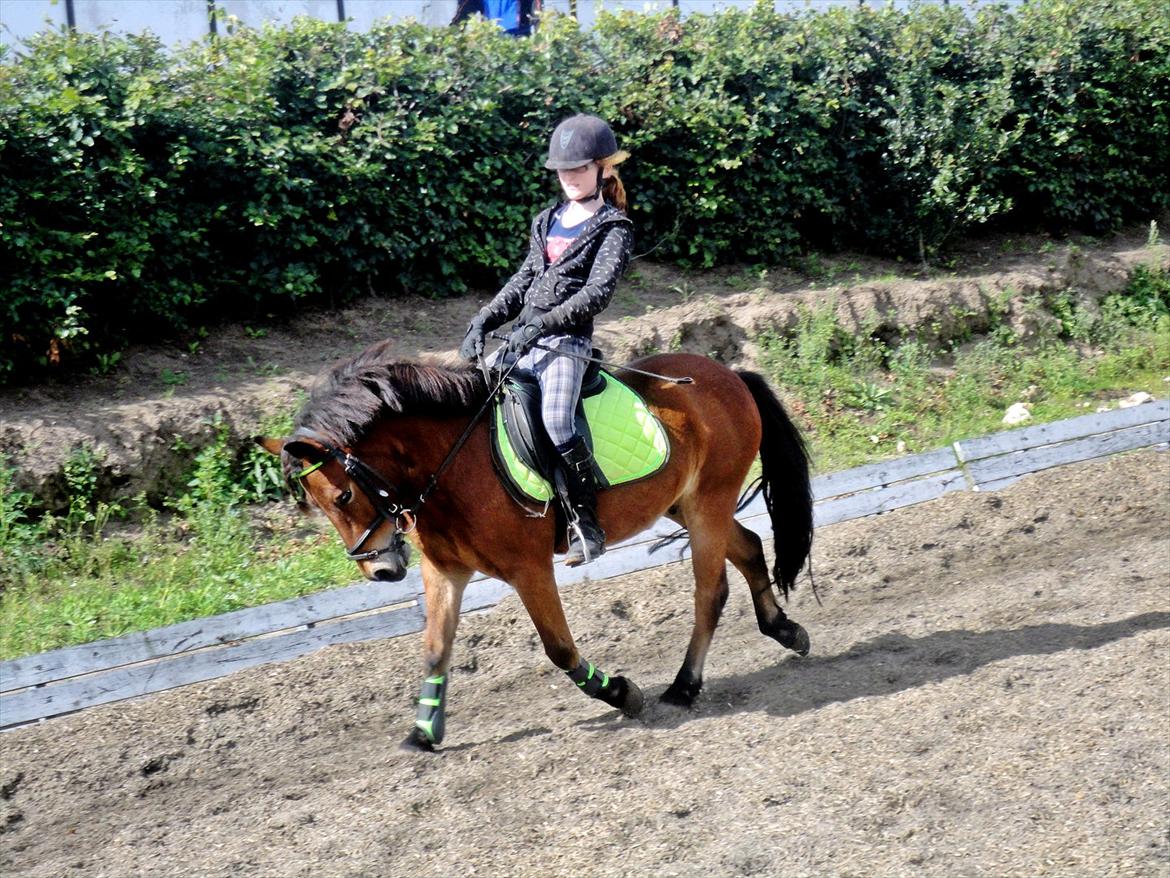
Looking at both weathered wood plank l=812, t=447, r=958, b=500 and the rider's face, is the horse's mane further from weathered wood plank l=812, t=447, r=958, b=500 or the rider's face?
weathered wood plank l=812, t=447, r=958, b=500

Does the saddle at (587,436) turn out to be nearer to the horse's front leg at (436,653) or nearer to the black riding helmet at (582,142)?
the horse's front leg at (436,653)

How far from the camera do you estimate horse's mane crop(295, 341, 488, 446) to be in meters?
4.86

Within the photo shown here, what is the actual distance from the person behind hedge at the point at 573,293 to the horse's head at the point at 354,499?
829 mm

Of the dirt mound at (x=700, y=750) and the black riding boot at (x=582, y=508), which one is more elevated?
the black riding boot at (x=582, y=508)

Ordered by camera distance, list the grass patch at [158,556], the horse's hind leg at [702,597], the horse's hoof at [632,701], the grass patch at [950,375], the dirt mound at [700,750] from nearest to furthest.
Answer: the dirt mound at [700,750] < the horse's hoof at [632,701] < the horse's hind leg at [702,597] < the grass patch at [158,556] < the grass patch at [950,375]

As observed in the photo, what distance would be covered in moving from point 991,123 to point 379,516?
361 inches

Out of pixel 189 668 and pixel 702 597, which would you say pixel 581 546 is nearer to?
pixel 702 597

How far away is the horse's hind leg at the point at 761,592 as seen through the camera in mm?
6262

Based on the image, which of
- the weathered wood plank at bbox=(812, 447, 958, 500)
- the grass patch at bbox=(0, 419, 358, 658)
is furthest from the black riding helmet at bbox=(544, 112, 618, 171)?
the weathered wood plank at bbox=(812, 447, 958, 500)

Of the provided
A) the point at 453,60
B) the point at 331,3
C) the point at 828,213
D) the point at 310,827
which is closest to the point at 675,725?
the point at 310,827

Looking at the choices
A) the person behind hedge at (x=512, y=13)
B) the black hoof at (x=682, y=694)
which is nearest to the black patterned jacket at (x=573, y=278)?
the black hoof at (x=682, y=694)

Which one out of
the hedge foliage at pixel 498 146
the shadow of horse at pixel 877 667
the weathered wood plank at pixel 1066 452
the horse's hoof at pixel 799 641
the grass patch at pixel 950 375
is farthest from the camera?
the grass patch at pixel 950 375

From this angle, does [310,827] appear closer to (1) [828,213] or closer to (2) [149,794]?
(2) [149,794]

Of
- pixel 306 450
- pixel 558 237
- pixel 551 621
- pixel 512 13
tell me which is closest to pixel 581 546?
pixel 551 621
